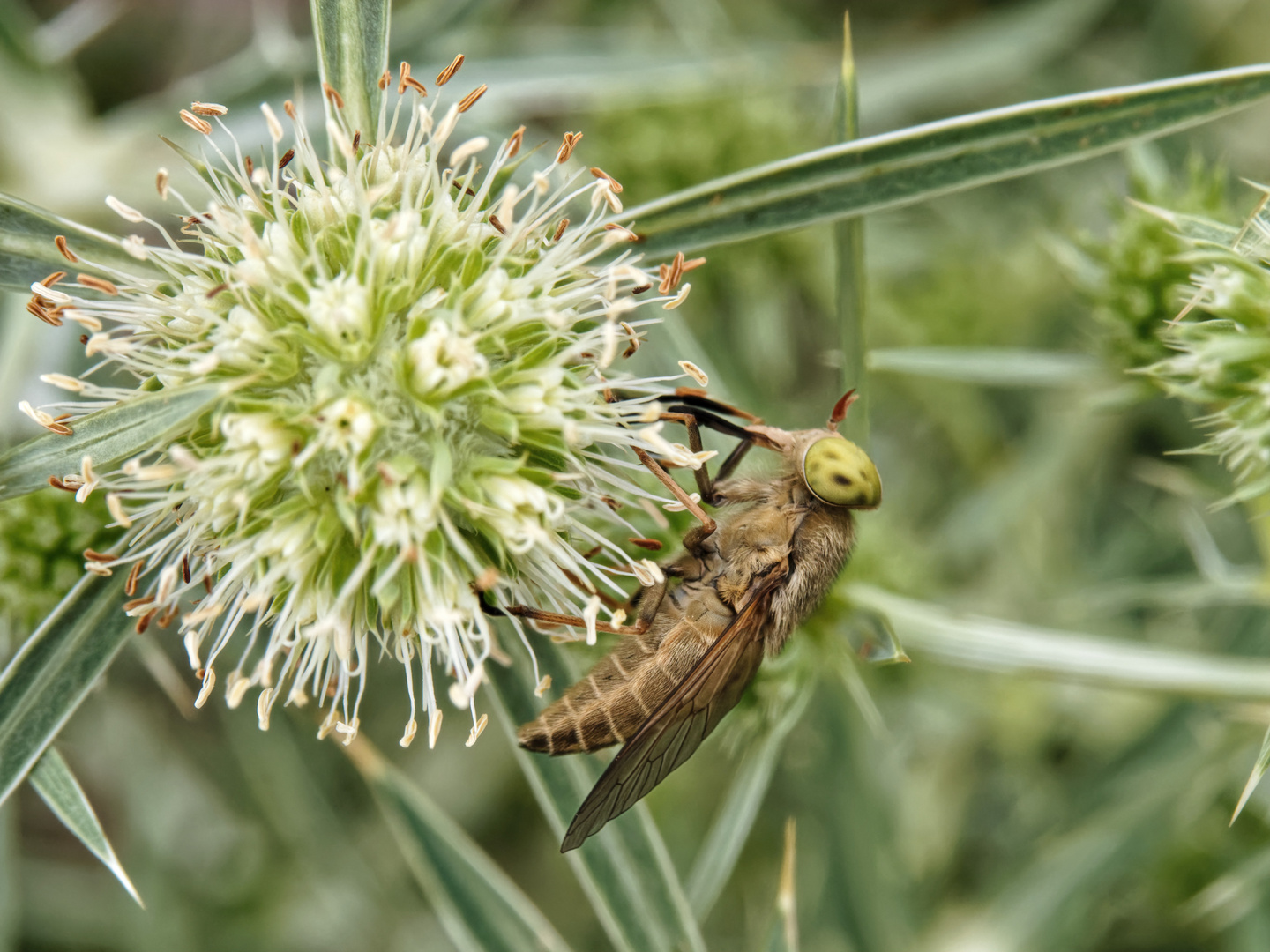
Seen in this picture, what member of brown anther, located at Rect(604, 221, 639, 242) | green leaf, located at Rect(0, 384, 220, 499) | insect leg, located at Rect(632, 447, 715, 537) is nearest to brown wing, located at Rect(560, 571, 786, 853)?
insect leg, located at Rect(632, 447, 715, 537)

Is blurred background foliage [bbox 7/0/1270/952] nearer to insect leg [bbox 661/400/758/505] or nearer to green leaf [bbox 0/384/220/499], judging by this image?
insect leg [bbox 661/400/758/505]

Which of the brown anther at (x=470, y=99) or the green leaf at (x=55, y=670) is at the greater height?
the brown anther at (x=470, y=99)

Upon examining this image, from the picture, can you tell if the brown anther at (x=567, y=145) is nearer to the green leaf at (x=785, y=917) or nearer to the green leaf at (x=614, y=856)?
the green leaf at (x=614, y=856)

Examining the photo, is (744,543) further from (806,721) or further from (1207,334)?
(806,721)

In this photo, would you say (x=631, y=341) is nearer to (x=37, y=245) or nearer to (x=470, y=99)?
(x=470, y=99)

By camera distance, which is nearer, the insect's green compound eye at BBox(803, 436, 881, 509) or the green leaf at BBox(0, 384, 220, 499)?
the green leaf at BBox(0, 384, 220, 499)

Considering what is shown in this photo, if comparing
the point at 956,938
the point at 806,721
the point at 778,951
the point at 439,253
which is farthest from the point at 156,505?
the point at 956,938

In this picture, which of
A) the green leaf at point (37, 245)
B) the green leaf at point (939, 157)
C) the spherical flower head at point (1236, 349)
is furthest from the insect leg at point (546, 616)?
the spherical flower head at point (1236, 349)
